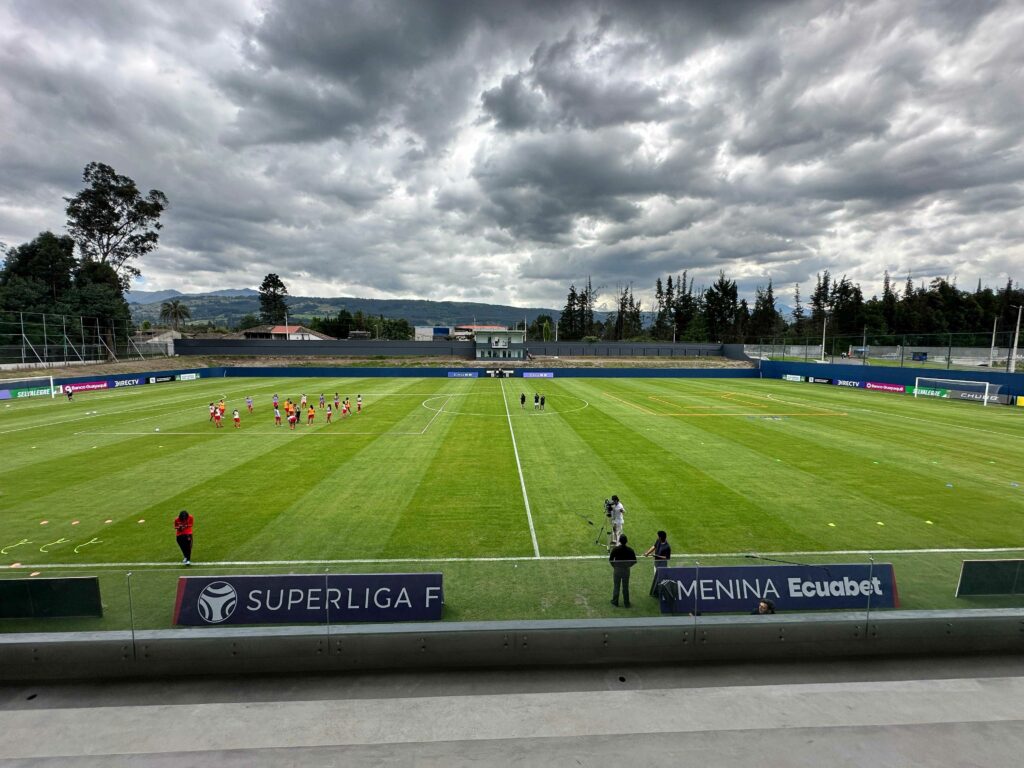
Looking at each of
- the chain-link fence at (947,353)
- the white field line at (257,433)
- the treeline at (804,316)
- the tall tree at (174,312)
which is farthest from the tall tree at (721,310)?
the tall tree at (174,312)

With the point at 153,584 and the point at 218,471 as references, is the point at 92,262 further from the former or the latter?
the point at 153,584

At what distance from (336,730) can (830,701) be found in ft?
23.6

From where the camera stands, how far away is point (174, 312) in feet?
447

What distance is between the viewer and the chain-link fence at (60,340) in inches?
2055

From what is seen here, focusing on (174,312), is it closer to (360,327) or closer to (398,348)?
(360,327)

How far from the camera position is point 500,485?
17.3 m

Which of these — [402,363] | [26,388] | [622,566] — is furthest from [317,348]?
[622,566]

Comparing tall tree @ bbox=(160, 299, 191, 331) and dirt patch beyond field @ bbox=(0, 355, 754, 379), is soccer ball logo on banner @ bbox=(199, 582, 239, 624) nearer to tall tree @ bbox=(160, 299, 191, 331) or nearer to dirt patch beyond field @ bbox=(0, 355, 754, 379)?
dirt patch beyond field @ bbox=(0, 355, 754, 379)

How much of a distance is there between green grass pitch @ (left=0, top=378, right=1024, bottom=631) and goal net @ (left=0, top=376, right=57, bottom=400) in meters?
12.7

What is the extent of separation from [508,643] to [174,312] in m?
164

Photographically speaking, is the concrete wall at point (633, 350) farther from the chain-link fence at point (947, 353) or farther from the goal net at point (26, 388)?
the goal net at point (26, 388)

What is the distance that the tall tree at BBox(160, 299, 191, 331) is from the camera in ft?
442

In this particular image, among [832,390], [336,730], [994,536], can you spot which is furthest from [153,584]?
[832,390]

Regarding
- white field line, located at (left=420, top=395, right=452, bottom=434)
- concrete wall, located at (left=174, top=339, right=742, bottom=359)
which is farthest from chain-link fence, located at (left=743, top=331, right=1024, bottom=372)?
white field line, located at (left=420, top=395, right=452, bottom=434)
